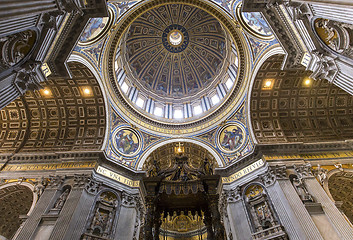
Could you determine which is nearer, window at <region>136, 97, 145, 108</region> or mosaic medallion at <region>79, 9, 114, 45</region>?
mosaic medallion at <region>79, 9, 114, 45</region>

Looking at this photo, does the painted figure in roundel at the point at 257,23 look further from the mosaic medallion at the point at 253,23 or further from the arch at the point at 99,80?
the arch at the point at 99,80

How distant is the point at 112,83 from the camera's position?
1727cm

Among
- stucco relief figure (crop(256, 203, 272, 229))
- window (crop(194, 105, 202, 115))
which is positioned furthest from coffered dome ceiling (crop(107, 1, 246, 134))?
stucco relief figure (crop(256, 203, 272, 229))

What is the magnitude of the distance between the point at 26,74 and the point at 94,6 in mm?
4231

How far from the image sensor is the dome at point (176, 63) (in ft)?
70.2

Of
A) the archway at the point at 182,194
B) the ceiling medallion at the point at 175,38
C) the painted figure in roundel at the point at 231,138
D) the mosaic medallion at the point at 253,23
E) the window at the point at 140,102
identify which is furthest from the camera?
the ceiling medallion at the point at 175,38

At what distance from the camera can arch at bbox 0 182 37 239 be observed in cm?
1280

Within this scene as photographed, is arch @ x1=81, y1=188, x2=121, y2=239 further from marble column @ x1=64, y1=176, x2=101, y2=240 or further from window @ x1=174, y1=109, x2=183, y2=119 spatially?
window @ x1=174, y1=109, x2=183, y2=119

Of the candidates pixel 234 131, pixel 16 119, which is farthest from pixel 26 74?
pixel 234 131

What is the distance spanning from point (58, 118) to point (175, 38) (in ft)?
58.3

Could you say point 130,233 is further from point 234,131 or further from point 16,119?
point 16,119

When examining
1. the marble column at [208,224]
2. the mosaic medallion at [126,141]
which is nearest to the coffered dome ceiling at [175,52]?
the mosaic medallion at [126,141]

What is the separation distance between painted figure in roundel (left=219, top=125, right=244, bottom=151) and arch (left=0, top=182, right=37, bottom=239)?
48.4ft

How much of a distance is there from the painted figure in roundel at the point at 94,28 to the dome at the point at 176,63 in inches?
231
